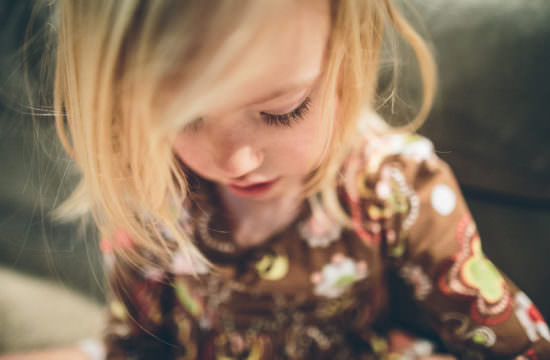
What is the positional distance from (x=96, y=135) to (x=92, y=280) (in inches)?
20.7

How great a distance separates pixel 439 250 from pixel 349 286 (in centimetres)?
12

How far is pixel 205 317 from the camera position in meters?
0.53

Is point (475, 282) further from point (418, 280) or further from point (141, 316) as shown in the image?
point (141, 316)

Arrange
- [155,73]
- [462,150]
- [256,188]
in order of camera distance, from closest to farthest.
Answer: [155,73] < [256,188] < [462,150]

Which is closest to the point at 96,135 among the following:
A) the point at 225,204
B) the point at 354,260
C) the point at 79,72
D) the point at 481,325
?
the point at 79,72

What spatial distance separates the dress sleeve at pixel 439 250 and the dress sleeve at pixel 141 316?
31 cm

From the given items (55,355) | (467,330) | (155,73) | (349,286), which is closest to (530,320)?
(467,330)

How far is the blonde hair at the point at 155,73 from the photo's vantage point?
216mm

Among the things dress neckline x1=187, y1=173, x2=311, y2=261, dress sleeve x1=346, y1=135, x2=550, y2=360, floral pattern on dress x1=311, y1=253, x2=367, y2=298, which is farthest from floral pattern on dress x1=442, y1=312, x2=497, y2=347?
dress neckline x1=187, y1=173, x2=311, y2=261

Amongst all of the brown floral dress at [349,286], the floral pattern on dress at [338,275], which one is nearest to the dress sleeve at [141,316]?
the brown floral dress at [349,286]

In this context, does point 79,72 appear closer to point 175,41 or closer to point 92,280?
point 175,41

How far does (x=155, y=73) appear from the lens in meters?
0.23

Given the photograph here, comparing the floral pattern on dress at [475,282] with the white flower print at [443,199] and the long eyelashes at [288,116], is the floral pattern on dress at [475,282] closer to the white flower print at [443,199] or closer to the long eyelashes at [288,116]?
the white flower print at [443,199]

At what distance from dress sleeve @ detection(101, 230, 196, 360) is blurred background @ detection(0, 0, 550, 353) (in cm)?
5
